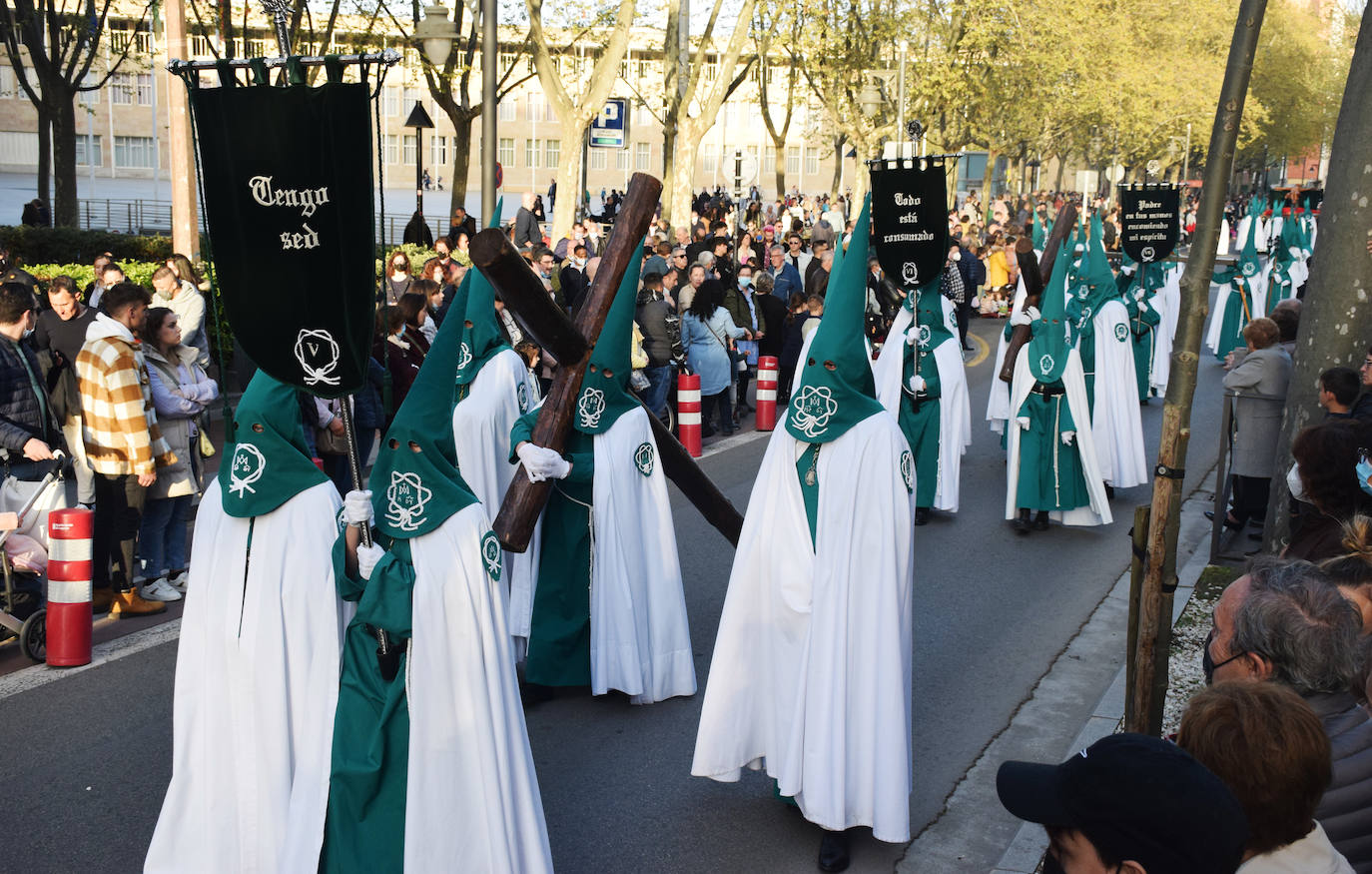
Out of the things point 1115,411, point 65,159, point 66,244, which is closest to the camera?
point 1115,411

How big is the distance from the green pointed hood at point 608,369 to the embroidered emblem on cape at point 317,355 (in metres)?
2.64

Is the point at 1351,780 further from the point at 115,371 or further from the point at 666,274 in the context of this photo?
the point at 666,274

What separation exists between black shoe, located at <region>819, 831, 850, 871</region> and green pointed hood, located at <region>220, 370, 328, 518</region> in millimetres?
2429

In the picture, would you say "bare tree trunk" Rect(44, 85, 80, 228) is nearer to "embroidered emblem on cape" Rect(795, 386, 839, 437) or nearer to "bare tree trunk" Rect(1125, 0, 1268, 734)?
"embroidered emblem on cape" Rect(795, 386, 839, 437)

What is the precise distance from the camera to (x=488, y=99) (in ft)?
47.5

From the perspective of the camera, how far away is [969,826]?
5.78 m

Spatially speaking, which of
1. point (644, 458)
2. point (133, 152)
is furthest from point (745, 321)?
point (133, 152)

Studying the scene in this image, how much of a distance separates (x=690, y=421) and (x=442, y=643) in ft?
29.4

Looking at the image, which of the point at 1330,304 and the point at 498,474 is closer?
the point at 1330,304

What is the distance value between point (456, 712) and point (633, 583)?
2598 millimetres

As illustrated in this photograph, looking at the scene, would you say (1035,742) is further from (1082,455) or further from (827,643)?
(1082,455)

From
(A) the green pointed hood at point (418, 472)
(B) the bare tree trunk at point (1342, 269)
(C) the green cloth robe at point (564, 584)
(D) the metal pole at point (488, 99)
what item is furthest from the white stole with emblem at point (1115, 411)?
(A) the green pointed hood at point (418, 472)

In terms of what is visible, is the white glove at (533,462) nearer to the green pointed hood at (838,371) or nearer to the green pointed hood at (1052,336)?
the green pointed hood at (838,371)

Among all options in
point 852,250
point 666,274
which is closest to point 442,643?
point 852,250
